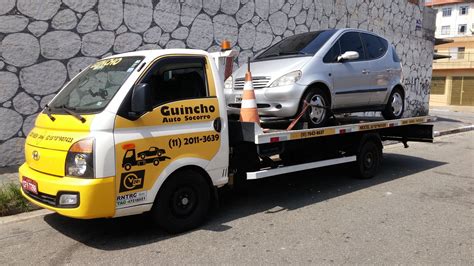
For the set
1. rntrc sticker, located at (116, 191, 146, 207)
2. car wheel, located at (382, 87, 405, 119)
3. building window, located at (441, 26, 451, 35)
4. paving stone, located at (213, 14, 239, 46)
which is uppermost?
building window, located at (441, 26, 451, 35)

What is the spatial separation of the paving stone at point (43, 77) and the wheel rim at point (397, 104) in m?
6.10

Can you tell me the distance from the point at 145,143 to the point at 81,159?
649mm

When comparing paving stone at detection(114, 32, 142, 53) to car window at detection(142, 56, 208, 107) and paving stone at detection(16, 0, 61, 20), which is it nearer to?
paving stone at detection(16, 0, 61, 20)

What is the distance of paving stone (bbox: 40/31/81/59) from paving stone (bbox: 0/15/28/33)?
1.24 ft

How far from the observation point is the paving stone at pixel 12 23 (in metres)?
7.29

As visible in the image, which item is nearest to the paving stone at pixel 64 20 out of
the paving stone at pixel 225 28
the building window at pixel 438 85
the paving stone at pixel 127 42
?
the paving stone at pixel 127 42

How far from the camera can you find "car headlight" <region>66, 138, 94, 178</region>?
4.22 metres

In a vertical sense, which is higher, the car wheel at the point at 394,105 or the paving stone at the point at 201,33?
the paving stone at the point at 201,33

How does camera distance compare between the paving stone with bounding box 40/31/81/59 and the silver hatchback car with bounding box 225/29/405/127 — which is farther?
the paving stone with bounding box 40/31/81/59

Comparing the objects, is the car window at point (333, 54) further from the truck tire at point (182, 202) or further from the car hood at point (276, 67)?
the truck tire at point (182, 202)

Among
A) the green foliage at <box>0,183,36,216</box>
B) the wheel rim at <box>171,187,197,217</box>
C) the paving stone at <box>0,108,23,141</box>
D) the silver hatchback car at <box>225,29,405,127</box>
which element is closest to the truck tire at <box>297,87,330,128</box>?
the silver hatchback car at <box>225,29,405,127</box>

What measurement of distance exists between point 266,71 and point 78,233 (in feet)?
11.1

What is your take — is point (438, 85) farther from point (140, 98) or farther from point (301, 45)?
point (140, 98)

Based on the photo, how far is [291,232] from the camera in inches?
197
